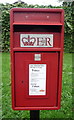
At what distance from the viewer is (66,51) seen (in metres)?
9.70

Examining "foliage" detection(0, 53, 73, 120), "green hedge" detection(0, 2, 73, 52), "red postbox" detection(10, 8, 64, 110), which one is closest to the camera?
"red postbox" detection(10, 8, 64, 110)

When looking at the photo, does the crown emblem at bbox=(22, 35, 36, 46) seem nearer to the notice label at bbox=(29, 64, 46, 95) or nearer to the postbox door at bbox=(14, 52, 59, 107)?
the postbox door at bbox=(14, 52, 59, 107)

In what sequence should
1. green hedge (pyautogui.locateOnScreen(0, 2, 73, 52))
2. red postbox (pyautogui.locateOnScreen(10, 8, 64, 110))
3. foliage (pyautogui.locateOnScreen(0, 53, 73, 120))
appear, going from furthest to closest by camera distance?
1. green hedge (pyautogui.locateOnScreen(0, 2, 73, 52))
2. foliage (pyautogui.locateOnScreen(0, 53, 73, 120))
3. red postbox (pyautogui.locateOnScreen(10, 8, 64, 110))

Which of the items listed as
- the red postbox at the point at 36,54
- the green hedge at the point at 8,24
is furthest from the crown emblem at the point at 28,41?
the green hedge at the point at 8,24

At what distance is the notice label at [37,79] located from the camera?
7.45ft

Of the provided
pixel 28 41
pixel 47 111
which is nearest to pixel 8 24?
pixel 47 111

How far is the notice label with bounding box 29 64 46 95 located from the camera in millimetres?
2271

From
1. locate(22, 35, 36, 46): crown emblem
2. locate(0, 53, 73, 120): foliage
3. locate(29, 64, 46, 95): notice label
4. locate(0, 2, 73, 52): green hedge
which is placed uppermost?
locate(0, 2, 73, 52): green hedge

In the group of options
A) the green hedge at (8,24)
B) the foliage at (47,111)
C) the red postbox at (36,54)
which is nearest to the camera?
the red postbox at (36,54)

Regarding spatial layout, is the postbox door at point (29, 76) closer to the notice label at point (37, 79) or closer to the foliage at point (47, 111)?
the notice label at point (37, 79)

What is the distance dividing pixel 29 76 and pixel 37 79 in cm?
10

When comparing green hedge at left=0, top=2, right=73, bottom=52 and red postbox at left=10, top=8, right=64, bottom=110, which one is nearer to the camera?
red postbox at left=10, top=8, right=64, bottom=110

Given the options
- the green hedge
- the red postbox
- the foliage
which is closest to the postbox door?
the red postbox

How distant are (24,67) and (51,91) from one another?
0.42m
